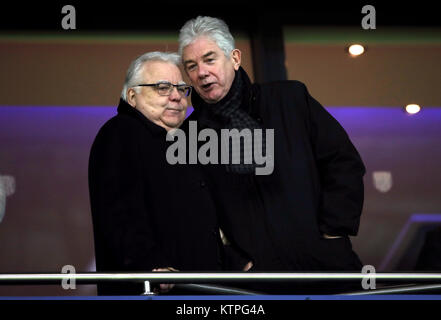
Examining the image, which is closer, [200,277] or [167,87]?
[200,277]

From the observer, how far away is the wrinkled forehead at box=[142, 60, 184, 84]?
107 inches

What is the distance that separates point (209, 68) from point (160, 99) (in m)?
0.22

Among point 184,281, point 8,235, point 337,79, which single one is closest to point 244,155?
point 184,281

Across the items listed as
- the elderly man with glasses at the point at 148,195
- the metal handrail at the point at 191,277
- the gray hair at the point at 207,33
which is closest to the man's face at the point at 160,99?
the elderly man with glasses at the point at 148,195

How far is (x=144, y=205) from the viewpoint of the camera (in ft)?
7.89

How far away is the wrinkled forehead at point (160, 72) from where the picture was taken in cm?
273

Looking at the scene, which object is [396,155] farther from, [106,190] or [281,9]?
[106,190]

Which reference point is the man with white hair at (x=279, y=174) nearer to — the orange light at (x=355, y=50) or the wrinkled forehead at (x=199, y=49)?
the wrinkled forehead at (x=199, y=49)

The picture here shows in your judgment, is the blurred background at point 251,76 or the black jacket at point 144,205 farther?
the blurred background at point 251,76

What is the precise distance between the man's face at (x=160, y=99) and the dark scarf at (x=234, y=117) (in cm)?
8

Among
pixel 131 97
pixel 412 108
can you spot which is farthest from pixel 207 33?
pixel 412 108

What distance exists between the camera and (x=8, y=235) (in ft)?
13.2

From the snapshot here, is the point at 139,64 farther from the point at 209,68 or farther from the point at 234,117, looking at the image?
the point at 234,117

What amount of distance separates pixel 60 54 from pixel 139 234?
2.18 metres
